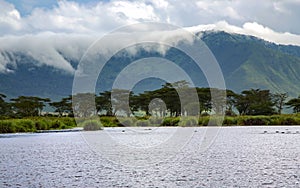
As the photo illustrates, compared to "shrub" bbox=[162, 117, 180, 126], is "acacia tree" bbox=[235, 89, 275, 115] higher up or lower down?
higher up

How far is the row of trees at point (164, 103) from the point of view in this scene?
106 metres

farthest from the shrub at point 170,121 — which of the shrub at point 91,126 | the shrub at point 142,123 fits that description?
the shrub at point 91,126

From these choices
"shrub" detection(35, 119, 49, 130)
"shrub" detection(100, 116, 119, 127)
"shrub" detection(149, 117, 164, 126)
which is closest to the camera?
"shrub" detection(35, 119, 49, 130)

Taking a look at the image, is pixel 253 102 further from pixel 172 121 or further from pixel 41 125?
pixel 41 125

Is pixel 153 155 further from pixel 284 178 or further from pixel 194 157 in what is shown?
pixel 284 178

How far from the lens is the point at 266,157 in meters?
26.0

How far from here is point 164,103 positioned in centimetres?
10862

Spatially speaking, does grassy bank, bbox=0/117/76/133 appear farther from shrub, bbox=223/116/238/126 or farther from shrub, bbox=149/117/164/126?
shrub, bbox=223/116/238/126

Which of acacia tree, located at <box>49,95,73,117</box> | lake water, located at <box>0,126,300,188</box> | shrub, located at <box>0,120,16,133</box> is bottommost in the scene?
lake water, located at <box>0,126,300,188</box>

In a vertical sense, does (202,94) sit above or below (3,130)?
above

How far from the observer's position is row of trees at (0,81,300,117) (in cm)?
10625

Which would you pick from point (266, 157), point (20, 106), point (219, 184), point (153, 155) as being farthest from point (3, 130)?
point (20, 106)

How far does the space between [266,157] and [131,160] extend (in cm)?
746

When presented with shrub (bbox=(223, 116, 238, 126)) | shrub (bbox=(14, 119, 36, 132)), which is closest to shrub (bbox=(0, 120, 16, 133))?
shrub (bbox=(14, 119, 36, 132))
